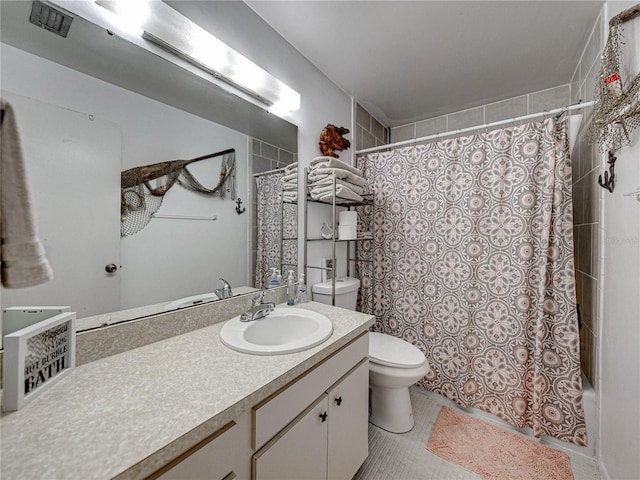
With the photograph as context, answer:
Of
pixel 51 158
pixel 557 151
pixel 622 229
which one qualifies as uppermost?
pixel 557 151

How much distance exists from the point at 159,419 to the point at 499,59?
2438 millimetres

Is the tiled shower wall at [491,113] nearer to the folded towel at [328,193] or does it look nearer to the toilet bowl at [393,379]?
the folded towel at [328,193]

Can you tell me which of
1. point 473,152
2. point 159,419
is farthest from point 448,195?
point 159,419

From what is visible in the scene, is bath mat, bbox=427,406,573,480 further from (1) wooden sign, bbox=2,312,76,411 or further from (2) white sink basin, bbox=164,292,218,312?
(1) wooden sign, bbox=2,312,76,411

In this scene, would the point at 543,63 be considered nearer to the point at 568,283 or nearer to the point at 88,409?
the point at 568,283

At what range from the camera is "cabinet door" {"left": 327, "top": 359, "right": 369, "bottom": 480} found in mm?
996

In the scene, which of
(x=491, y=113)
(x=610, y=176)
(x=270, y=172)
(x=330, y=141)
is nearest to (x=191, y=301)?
(x=270, y=172)

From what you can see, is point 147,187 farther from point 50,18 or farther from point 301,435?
point 301,435

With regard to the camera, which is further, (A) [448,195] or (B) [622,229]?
(A) [448,195]

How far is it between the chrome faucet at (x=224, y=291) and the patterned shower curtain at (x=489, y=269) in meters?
1.16

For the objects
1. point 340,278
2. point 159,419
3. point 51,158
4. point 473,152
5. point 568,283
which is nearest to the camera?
point 159,419

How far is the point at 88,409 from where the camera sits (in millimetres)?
588

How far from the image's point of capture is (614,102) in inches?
39.0

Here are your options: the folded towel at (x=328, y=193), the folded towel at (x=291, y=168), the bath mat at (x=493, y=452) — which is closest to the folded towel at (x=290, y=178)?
the folded towel at (x=291, y=168)
